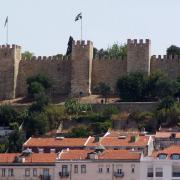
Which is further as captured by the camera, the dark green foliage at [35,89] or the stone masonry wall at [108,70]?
the stone masonry wall at [108,70]

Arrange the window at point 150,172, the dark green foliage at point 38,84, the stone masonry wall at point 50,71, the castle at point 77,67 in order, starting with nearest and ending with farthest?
the window at point 150,172
the dark green foliage at point 38,84
the castle at point 77,67
the stone masonry wall at point 50,71

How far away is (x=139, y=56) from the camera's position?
89562 millimetres

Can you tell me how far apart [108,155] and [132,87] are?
19211 mm

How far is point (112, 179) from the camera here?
219ft

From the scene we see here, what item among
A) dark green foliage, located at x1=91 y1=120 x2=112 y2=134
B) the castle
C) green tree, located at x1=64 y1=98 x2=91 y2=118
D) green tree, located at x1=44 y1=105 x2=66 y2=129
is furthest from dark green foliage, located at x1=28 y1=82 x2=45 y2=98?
dark green foliage, located at x1=91 y1=120 x2=112 y2=134

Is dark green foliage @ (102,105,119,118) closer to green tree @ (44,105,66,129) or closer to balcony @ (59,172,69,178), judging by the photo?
green tree @ (44,105,66,129)

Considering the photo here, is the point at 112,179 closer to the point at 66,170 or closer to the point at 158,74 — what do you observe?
the point at 66,170

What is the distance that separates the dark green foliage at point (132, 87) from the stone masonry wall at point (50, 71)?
4.88 metres

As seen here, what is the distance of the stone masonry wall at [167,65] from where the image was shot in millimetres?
89875

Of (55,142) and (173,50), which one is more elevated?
(173,50)

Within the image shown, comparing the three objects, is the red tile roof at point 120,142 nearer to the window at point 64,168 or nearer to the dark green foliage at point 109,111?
the window at point 64,168

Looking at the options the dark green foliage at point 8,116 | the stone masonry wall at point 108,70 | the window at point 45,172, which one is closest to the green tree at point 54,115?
the dark green foliage at point 8,116

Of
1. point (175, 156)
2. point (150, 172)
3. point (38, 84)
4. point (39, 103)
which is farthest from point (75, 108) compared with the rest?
point (150, 172)

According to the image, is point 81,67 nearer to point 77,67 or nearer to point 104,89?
point 77,67
